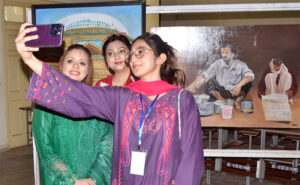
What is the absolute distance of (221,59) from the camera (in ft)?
7.94

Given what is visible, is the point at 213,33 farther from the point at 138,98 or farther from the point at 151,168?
the point at 151,168

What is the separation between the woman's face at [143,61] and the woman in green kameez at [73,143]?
0.37m

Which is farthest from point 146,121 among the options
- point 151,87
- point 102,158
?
point 102,158

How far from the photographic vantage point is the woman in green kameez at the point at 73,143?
71.1 inches

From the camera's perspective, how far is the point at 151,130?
159cm

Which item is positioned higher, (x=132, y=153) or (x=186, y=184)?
(x=132, y=153)

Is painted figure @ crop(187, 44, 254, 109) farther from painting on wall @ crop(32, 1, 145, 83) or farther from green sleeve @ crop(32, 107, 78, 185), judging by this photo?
green sleeve @ crop(32, 107, 78, 185)

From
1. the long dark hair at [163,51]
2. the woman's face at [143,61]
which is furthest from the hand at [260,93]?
the woman's face at [143,61]

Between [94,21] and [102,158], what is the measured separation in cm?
107

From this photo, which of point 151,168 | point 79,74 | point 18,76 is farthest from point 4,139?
point 151,168

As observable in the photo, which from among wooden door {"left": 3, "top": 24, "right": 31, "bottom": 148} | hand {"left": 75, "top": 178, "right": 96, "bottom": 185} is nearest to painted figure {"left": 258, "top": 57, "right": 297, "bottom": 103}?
hand {"left": 75, "top": 178, "right": 96, "bottom": 185}

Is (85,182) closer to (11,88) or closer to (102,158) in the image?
(102,158)

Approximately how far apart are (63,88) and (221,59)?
132cm

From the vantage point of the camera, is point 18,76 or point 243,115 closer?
point 243,115
